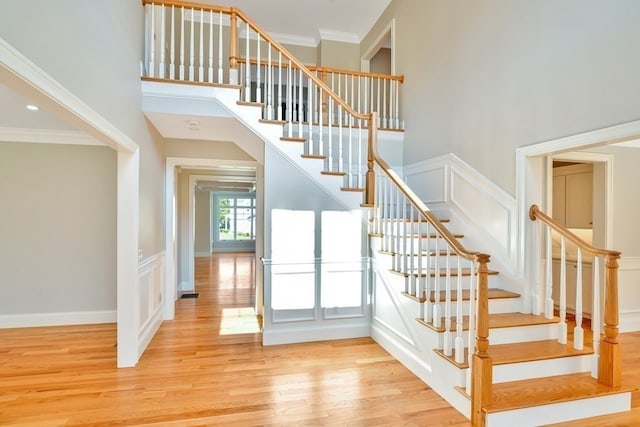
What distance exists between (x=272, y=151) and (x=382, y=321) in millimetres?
2235

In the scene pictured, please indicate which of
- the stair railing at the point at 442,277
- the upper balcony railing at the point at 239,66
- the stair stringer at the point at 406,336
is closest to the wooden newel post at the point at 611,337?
the stair railing at the point at 442,277

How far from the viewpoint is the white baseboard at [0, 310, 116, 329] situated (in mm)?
4008

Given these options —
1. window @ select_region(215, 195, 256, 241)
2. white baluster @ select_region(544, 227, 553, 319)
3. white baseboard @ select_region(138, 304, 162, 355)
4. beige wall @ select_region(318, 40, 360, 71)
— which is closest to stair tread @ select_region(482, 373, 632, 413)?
white baluster @ select_region(544, 227, 553, 319)

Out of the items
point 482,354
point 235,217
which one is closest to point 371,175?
point 482,354

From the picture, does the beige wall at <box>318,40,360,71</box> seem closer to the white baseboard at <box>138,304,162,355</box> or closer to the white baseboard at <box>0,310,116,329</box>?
the white baseboard at <box>138,304,162,355</box>

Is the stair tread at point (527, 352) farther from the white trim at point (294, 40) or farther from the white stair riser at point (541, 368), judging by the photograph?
the white trim at point (294, 40)

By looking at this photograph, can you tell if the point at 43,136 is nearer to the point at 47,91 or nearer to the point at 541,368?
the point at 47,91

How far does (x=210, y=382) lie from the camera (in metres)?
2.73

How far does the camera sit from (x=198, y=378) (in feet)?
9.18

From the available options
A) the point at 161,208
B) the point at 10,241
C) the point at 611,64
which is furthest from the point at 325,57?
the point at 10,241

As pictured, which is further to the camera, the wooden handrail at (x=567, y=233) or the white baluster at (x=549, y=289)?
the white baluster at (x=549, y=289)

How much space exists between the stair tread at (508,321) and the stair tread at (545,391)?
0.40 meters

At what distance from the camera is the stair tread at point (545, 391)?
2.14 metres

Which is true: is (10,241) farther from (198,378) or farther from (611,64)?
(611,64)
